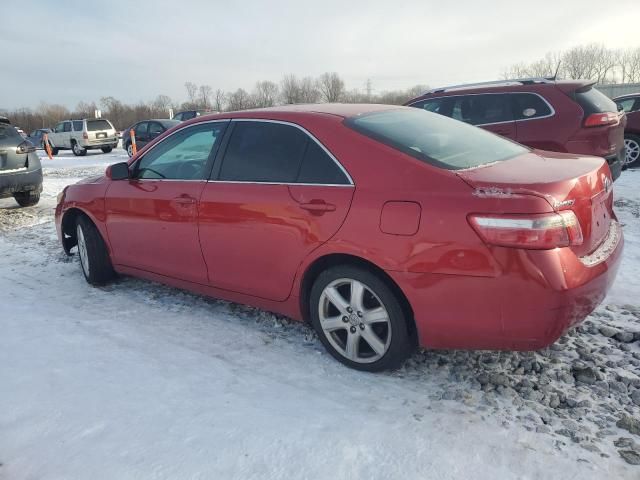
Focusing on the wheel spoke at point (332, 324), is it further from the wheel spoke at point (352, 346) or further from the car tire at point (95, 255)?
the car tire at point (95, 255)

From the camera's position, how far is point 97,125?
944 inches

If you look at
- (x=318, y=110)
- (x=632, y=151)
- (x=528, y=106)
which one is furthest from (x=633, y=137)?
(x=318, y=110)

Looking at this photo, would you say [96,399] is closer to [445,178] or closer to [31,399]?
[31,399]

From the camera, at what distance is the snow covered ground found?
221 centimetres

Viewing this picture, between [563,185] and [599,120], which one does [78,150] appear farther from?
[563,185]

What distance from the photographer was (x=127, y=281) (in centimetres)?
477

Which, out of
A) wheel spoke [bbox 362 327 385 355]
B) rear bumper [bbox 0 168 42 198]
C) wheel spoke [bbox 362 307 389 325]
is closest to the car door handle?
wheel spoke [bbox 362 307 389 325]

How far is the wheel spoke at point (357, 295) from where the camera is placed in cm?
282

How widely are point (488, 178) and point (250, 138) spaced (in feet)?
5.42

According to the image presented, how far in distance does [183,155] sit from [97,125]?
74.6 ft

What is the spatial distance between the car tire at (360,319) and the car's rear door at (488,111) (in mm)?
4860

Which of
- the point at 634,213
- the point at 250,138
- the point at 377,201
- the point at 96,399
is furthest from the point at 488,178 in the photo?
the point at 634,213

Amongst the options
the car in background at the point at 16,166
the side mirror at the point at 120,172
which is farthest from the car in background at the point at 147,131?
the side mirror at the point at 120,172

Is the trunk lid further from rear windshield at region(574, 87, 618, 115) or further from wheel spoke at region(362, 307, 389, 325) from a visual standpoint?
rear windshield at region(574, 87, 618, 115)
